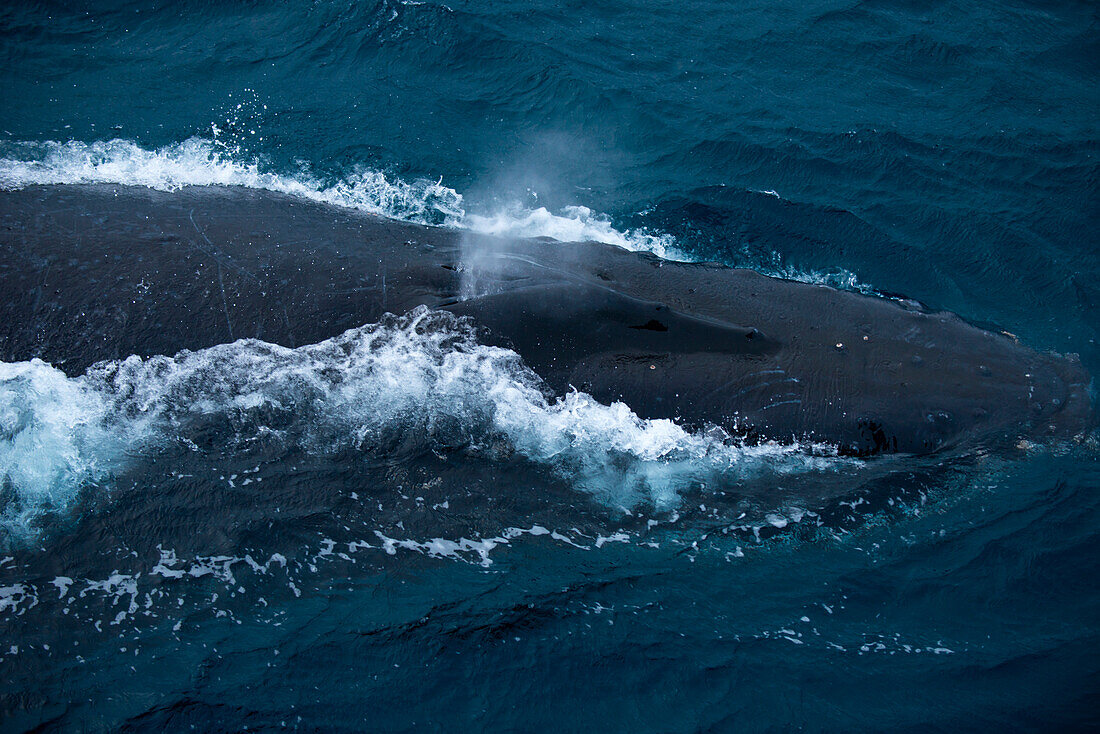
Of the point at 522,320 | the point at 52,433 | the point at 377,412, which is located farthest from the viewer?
the point at 522,320

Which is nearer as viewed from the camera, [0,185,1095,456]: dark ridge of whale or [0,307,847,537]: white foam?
[0,307,847,537]: white foam

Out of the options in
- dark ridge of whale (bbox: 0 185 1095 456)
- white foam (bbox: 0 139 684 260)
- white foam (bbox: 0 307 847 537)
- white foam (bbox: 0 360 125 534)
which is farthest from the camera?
white foam (bbox: 0 139 684 260)

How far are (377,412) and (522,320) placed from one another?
2.07 m

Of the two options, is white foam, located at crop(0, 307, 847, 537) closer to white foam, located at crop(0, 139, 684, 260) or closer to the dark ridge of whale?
the dark ridge of whale

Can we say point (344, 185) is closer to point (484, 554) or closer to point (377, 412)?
point (377, 412)

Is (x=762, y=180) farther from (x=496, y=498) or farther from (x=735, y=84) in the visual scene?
(x=496, y=498)

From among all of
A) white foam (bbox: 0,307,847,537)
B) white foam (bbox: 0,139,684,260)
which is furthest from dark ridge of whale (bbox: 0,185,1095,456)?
white foam (bbox: 0,139,684,260)

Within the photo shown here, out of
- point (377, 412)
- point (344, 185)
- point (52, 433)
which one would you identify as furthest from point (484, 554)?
point (344, 185)

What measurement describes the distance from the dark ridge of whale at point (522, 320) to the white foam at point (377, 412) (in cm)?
22

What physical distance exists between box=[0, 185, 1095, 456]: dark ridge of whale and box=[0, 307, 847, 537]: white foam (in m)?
0.22

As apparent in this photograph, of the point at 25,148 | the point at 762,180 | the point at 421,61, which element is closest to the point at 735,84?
the point at 762,180

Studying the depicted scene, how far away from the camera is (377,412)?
9344mm

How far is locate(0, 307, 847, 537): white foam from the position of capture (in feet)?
28.8

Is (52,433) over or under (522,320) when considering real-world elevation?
under
